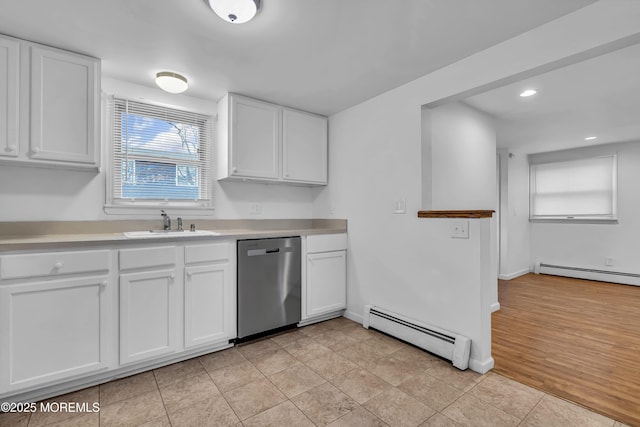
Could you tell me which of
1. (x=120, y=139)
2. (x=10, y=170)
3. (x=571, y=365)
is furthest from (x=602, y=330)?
(x=10, y=170)

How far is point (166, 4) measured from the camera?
1630mm

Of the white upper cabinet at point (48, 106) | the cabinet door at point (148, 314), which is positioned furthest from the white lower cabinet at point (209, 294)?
the white upper cabinet at point (48, 106)

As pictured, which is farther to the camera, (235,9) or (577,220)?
(577,220)

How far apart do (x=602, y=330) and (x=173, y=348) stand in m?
3.96

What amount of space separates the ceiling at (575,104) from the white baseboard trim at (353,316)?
249 centimetres

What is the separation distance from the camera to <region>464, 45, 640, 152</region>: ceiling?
94.5 inches

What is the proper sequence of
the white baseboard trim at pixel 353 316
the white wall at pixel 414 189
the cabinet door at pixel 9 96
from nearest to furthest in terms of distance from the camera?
the white wall at pixel 414 189, the cabinet door at pixel 9 96, the white baseboard trim at pixel 353 316

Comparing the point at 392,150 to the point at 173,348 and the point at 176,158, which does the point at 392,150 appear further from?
the point at 173,348

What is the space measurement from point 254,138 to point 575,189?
573cm

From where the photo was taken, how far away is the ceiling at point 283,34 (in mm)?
1657

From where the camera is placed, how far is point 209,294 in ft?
7.77

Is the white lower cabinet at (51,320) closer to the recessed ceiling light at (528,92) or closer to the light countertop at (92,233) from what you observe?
the light countertop at (92,233)

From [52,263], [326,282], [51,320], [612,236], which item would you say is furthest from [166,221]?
[612,236]

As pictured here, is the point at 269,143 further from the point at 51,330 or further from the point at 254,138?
the point at 51,330
